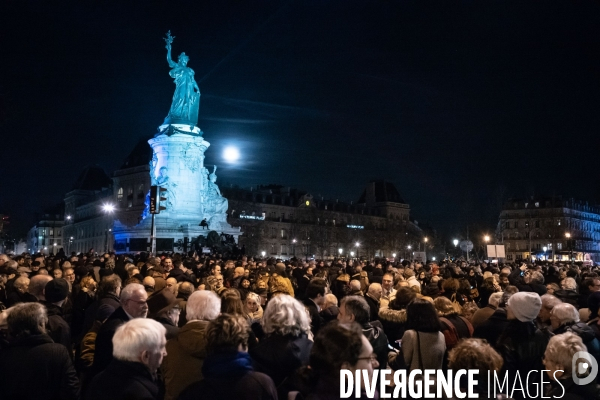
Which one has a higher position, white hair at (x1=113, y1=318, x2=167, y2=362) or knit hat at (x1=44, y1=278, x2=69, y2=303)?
knit hat at (x1=44, y1=278, x2=69, y2=303)

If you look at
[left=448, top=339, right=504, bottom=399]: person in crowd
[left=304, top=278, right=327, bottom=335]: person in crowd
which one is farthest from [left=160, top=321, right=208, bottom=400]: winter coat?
[left=304, top=278, right=327, bottom=335]: person in crowd

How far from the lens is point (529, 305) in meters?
6.02

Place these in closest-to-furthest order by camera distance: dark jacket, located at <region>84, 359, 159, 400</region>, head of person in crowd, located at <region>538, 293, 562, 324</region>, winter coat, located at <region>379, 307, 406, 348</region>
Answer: dark jacket, located at <region>84, 359, 159, 400</region>
head of person in crowd, located at <region>538, 293, 562, 324</region>
winter coat, located at <region>379, 307, 406, 348</region>

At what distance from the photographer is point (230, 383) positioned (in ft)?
13.7

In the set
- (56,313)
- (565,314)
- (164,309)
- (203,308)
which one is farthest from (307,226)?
(203,308)

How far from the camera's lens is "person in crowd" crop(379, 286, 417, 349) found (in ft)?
25.2

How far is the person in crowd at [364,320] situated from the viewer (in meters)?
5.91

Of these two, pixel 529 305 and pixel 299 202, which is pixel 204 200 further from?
pixel 299 202

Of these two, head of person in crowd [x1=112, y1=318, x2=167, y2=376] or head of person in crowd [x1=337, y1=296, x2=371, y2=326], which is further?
head of person in crowd [x1=337, y1=296, x2=371, y2=326]

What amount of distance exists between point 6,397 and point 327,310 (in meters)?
4.14

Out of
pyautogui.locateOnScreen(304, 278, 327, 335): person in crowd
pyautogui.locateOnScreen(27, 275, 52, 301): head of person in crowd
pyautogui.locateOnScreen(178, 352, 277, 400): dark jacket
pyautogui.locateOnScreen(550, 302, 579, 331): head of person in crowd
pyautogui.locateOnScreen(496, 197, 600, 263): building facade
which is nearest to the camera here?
pyautogui.locateOnScreen(178, 352, 277, 400): dark jacket

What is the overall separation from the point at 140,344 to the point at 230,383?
2.47 ft

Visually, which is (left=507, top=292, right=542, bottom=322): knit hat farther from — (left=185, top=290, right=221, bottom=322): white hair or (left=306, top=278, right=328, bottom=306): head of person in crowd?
(left=185, top=290, right=221, bottom=322): white hair

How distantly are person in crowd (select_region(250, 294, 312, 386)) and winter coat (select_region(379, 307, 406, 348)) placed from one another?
8.69 feet
